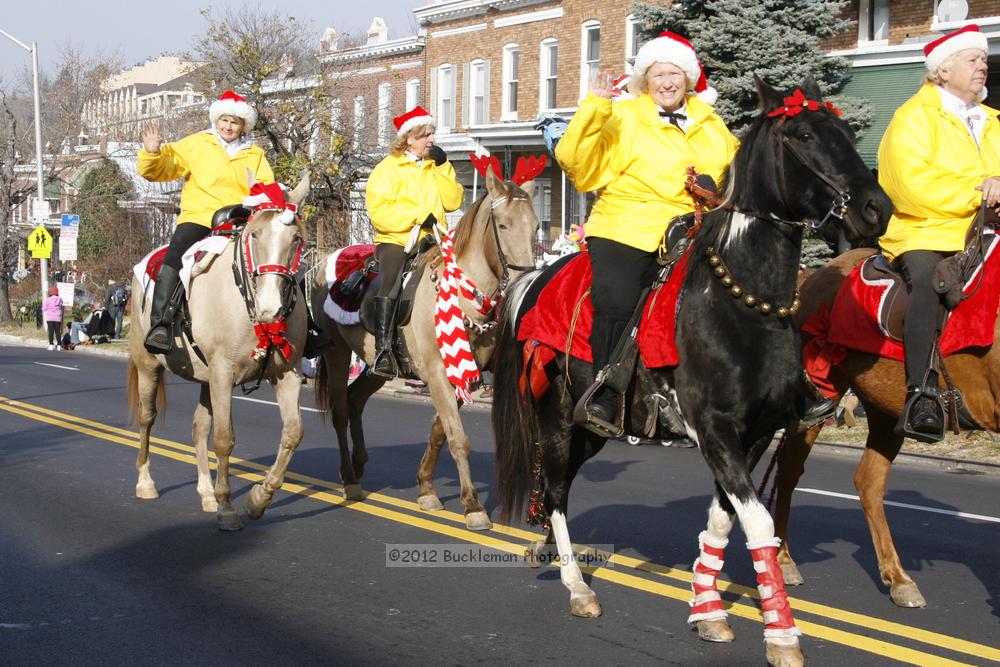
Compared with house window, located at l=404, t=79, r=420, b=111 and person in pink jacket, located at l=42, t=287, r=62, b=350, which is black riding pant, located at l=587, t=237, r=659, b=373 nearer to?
person in pink jacket, located at l=42, t=287, r=62, b=350

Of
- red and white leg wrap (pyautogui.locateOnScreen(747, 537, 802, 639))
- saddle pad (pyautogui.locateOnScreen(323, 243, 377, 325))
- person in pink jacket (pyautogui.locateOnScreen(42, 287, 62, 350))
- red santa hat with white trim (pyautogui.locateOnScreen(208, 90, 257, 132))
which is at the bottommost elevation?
person in pink jacket (pyautogui.locateOnScreen(42, 287, 62, 350))

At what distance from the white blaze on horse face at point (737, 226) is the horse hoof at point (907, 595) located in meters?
2.36

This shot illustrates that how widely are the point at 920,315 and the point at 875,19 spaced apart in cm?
2016

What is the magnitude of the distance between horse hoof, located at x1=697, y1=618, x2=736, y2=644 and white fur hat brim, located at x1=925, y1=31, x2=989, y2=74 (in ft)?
10.6

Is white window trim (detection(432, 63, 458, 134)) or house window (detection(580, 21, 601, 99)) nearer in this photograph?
house window (detection(580, 21, 601, 99))

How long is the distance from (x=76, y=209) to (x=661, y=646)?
45.4m

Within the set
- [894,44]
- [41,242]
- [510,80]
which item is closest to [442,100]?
[510,80]

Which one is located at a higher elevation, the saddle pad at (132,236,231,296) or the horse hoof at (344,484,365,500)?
the saddle pad at (132,236,231,296)

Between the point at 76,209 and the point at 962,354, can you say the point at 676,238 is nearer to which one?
the point at 962,354

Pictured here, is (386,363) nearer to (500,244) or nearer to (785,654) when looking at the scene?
(500,244)

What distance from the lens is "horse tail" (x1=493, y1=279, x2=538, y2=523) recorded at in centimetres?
675

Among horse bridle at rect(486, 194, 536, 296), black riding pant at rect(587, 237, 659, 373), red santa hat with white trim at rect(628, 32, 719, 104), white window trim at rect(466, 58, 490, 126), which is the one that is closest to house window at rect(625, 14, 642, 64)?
white window trim at rect(466, 58, 490, 126)

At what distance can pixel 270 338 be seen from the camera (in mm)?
8656

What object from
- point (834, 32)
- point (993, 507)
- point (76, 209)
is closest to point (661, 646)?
point (993, 507)
